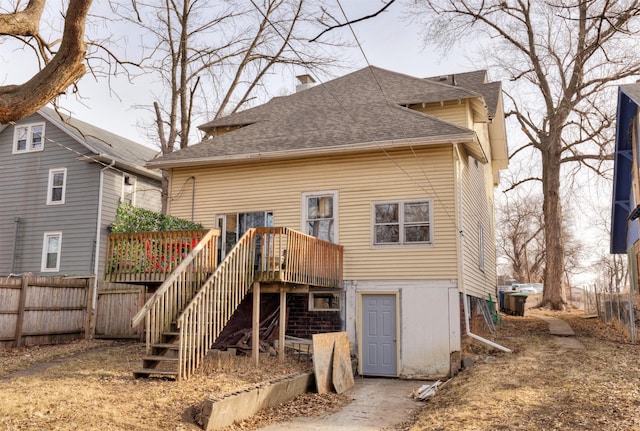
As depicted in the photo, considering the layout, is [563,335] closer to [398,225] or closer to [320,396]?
[398,225]

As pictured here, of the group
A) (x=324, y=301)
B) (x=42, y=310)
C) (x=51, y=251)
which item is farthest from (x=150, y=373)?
(x=51, y=251)

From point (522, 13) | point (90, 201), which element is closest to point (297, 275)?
point (90, 201)

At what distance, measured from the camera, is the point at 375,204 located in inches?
576

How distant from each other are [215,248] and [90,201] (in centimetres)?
1205

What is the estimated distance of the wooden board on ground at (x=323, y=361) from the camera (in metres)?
11.1

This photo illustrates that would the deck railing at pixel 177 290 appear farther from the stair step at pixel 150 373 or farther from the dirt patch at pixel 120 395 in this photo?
the dirt patch at pixel 120 395

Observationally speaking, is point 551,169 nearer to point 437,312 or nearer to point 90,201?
point 437,312

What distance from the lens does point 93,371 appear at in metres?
10.2

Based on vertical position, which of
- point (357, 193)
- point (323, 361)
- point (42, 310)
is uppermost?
point (357, 193)

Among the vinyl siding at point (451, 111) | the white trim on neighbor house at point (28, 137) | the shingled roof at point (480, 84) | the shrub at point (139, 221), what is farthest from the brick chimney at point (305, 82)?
the white trim on neighbor house at point (28, 137)

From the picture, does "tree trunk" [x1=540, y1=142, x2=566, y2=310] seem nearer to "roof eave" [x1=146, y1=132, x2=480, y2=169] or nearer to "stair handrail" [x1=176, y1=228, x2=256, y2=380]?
"roof eave" [x1=146, y1=132, x2=480, y2=169]

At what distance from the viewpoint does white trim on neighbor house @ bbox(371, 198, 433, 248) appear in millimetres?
14078

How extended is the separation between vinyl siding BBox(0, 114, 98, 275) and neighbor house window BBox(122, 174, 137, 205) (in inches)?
55.5

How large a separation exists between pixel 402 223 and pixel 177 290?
6391 mm
